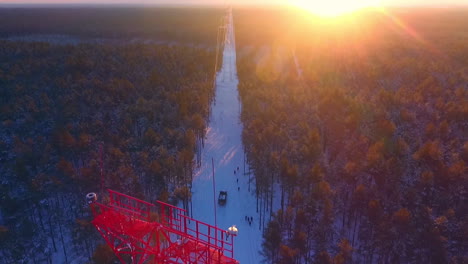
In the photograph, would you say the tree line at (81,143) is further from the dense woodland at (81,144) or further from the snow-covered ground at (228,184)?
the snow-covered ground at (228,184)

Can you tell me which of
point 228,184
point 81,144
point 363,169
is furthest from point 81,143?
point 363,169

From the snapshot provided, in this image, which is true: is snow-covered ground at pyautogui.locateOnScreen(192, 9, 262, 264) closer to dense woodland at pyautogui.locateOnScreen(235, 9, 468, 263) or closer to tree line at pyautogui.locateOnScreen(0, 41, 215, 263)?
dense woodland at pyautogui.locateOnScreen(235, 9, 468, 263)

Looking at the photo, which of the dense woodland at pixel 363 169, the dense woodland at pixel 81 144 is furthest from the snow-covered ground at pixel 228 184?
the dense woodland at pixel 81 144

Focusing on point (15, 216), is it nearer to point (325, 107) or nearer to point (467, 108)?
point (325, 107)

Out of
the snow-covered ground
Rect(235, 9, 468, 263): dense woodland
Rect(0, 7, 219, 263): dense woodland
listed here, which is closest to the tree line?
Rect(0, 7, 219, 263): dense woodland

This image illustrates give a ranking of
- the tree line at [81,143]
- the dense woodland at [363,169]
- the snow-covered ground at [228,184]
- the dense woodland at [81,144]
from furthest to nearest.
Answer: the tree line at [81,143]
the dense woodland at [81,144]
the snow-covered ground at [228,184]
the dense woodland at [363,169]
